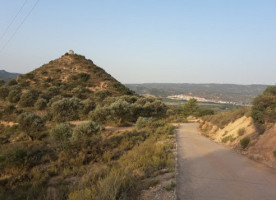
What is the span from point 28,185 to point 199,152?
8839mm

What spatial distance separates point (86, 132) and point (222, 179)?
10.0 m

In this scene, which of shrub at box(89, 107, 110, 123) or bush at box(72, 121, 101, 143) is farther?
shrub at box(89, 107, 110, 123)

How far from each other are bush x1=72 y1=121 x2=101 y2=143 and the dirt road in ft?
20.6

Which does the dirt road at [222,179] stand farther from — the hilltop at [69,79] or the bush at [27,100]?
the hilltop at [69,79]

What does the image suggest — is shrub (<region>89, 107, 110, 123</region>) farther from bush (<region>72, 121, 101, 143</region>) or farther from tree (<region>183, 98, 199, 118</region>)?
tree (<region>183, 98, 199, 118</region>)

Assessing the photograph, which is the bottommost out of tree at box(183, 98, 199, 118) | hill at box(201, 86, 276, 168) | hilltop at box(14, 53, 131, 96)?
tree at box(183, 98, 199, 118)

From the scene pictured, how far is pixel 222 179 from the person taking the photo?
655cm

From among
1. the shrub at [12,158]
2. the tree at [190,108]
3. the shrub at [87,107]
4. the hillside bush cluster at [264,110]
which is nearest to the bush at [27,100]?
the shrub at [87,107]

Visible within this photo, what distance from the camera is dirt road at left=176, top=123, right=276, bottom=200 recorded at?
5387mm

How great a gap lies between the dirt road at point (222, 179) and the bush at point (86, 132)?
6.28 m

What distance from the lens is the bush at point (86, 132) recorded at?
1238 centimetres

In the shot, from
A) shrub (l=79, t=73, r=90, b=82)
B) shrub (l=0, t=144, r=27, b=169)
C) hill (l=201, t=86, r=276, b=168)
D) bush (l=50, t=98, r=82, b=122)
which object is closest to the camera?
shrub (l=0, t=144, r=27, b=169)

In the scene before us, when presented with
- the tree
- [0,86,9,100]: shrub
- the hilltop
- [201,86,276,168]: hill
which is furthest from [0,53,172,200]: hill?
the tree

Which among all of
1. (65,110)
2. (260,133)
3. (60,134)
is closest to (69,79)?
(65,110)
